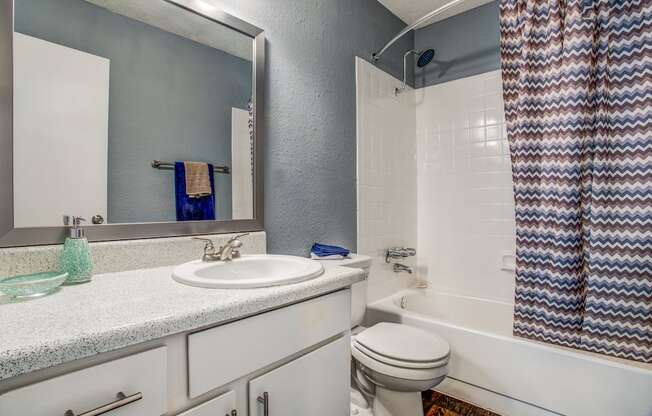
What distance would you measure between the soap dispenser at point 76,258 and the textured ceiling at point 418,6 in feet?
7.24

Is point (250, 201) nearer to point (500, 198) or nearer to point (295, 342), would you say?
point (295, 342)

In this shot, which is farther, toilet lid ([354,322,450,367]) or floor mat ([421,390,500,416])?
floor mat ([421,390,500,416])

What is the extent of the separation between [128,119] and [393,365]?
1.34 metres

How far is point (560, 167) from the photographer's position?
1.55 m

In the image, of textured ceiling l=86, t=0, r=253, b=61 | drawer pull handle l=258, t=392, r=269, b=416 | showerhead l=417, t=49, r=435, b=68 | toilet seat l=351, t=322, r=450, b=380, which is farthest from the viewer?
showerhead l=417, t=49, r=435, b=68

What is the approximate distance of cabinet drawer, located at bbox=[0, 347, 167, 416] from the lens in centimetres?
46

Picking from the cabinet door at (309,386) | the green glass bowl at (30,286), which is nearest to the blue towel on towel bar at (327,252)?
the cabinet door at (309,386)

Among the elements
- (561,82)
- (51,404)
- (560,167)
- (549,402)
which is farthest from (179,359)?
(561,82)

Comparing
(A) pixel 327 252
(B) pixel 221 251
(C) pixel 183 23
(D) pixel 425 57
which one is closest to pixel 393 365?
(A) pixel 327 252

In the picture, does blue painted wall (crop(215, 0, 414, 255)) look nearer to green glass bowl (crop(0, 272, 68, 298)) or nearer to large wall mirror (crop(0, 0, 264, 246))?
large wall mirror (crop(0, 0, 264, 246))

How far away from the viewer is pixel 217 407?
2.17ft

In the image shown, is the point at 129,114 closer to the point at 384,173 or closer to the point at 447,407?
the point at 384,173

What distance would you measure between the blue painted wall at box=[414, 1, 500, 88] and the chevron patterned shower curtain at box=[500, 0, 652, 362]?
18.9 inches

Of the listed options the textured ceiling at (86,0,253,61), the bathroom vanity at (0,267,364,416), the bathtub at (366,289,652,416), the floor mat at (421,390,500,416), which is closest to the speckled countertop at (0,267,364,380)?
the bathroom vanity at (0,267,364,416)
